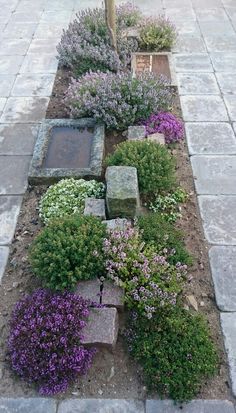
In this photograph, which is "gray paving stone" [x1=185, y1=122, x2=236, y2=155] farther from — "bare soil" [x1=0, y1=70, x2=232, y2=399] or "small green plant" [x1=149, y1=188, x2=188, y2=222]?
"small green plant" [x1=149, y1=188, x2=188, y2=222]

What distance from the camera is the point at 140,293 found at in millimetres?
3283

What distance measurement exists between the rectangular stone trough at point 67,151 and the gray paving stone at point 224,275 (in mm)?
1461

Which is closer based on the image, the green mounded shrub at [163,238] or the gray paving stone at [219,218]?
the green mounded shrub at [163,238]

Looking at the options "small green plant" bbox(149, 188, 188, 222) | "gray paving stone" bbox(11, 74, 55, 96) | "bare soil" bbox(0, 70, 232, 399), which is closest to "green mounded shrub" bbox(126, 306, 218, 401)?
"bare soil" bbox(0, 70, 232, 399)

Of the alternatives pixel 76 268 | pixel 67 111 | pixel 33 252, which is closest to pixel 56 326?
pixel 76 268

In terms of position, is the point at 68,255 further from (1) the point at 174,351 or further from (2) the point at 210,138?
(2) the point at 210,138

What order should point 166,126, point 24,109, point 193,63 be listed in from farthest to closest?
point 193,63 < point 24,109 < point 166,126

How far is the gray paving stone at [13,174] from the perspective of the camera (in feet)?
15.4

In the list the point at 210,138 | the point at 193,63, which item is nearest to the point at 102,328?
the point at 210,138

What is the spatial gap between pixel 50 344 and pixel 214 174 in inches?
102

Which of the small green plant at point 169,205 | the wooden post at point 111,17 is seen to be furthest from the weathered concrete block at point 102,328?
the wooden post at point 111,17

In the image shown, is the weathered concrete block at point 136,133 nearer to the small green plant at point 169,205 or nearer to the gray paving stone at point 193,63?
the small green plant at point 169,205

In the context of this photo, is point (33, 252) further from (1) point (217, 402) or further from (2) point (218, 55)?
(2) point (218, 55)

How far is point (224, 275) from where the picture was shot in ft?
12.2
